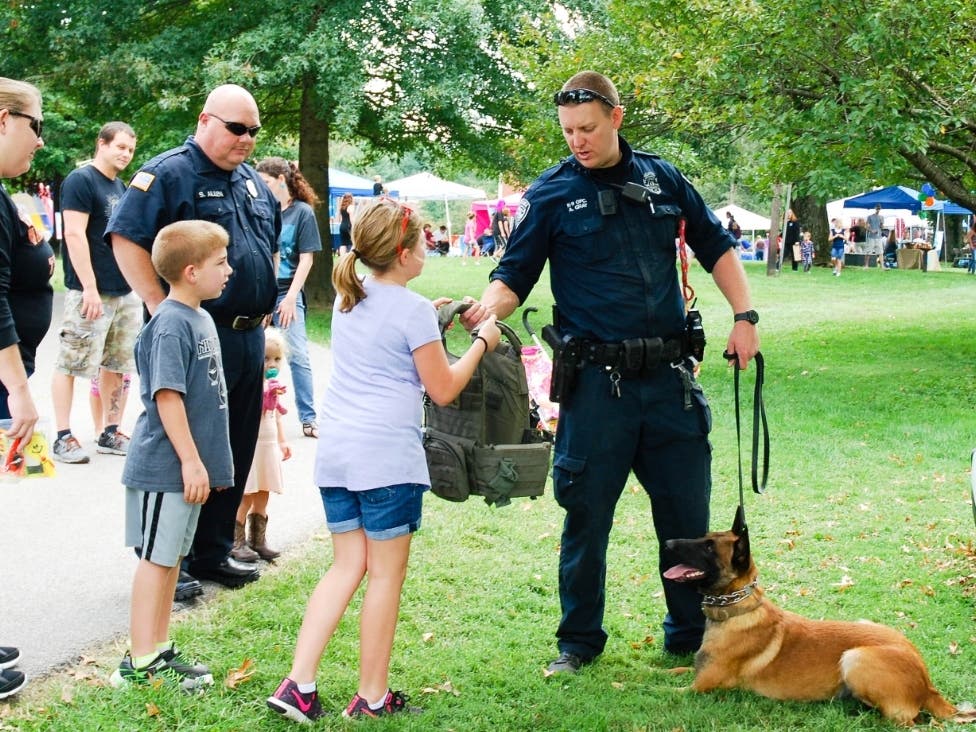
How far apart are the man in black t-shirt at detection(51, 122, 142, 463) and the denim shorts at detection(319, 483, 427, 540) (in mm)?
A: 4516

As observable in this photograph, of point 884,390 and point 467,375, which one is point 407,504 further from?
point 884,390

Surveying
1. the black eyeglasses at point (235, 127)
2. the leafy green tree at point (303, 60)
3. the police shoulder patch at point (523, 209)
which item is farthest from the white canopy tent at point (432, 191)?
the police shoulder patch at point (523, 209)

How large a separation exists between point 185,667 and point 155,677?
4.7 inches

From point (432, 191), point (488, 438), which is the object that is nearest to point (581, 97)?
point (488, 438)

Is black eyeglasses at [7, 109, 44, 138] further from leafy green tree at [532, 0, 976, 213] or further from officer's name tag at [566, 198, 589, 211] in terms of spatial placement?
leafy green tree at [532, 0, 976, 213]

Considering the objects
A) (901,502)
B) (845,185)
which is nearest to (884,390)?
(845,185)

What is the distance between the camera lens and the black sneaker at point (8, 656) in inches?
160

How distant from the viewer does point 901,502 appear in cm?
729

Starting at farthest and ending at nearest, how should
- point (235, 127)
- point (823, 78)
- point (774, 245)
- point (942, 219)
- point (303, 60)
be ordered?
point (942, 219), point (774, 245), point (303, 60), point (823, 78), point (235, 127)

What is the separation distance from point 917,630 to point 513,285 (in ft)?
8.08

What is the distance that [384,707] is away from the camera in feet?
12.8

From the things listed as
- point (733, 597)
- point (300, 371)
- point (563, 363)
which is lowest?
point (733, 597)

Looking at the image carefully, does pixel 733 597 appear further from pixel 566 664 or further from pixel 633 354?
pixel 633 354

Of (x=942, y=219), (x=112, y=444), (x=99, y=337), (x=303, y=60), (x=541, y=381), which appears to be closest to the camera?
(x=99, y=337)
